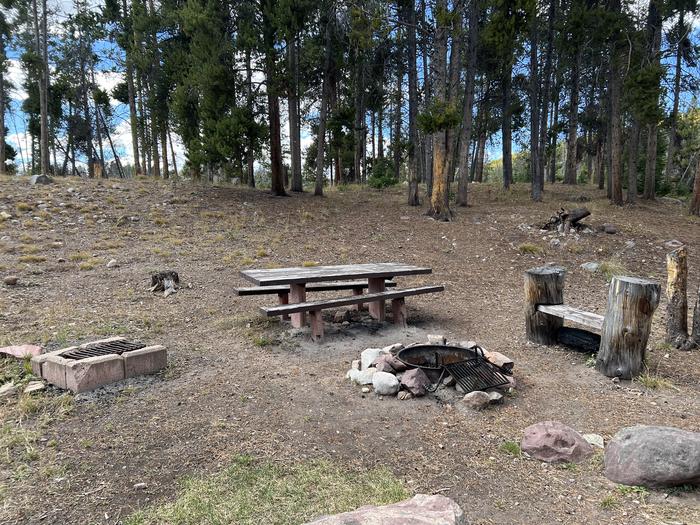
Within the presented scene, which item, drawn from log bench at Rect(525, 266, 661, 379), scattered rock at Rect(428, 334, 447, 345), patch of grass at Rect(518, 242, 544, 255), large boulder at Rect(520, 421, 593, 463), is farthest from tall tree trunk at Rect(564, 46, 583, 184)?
large boulder at Rect(520, 421, 593, 463)

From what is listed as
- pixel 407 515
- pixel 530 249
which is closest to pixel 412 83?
pixel 530 249

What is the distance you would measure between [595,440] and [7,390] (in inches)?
171

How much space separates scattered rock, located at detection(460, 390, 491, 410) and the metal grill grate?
0.39 ft

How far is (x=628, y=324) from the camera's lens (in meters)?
3.78

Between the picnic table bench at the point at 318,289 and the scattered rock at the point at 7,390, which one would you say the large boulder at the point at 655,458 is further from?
the scattered rock at the point at 7,390

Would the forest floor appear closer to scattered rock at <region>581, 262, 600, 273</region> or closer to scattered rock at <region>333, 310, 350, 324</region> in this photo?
scattered rock at <region>581, 262, 600, 273</region>

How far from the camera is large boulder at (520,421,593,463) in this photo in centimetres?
271

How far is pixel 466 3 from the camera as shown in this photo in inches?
404

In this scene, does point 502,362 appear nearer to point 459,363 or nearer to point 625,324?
point 459,363

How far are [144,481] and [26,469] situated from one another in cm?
72

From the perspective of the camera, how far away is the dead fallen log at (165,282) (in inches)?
259

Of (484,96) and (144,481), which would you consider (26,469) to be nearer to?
(144,481)

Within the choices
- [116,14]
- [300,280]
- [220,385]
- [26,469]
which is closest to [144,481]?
[26,469]

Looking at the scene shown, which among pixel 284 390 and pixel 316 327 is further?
pixel 316 327
